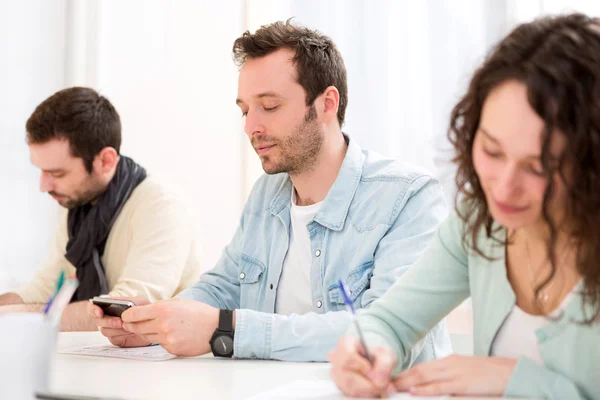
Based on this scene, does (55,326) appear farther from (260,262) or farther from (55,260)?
(55,260)

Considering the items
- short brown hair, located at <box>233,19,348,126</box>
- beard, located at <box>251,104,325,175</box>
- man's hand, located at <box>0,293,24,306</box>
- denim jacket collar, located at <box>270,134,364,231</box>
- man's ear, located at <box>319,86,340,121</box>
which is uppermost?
short brown hair, located at <box>233,19,348,126</box>

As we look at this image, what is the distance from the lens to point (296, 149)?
2000mm

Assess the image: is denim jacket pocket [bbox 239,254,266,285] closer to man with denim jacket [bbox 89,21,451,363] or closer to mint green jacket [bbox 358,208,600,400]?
man with denim jacket [bbox 89,21,451,363]

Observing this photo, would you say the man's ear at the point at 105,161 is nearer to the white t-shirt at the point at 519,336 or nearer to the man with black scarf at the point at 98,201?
the man with black scarf at the point at 98,201

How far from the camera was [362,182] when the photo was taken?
1.93 meters

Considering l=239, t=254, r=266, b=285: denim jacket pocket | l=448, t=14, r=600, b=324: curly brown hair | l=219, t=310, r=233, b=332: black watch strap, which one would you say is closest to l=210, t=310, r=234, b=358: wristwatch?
l=219, t=310, r=233, b=332: black watch strap

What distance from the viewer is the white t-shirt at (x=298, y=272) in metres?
1.90

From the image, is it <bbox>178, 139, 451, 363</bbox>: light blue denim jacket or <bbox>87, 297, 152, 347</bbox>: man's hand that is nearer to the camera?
<bbox>178, 139, 451, 363</bbox>: light blue denim jacket

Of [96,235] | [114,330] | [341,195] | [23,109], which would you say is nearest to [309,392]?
[114,330]

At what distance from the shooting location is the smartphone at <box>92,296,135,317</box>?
5.32 feet

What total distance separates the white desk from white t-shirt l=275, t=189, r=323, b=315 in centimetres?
40

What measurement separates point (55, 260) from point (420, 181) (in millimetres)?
1822

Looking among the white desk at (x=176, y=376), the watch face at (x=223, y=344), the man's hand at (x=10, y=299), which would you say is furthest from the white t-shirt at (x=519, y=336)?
the man's hand at (x=10, y=299)

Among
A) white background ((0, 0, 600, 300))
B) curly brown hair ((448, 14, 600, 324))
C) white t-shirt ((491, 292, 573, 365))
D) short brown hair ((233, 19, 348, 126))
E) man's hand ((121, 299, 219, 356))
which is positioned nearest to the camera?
curly brown hair ((448, 14, 600, 324))
